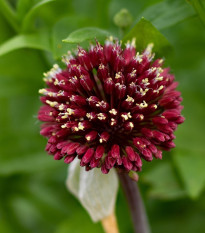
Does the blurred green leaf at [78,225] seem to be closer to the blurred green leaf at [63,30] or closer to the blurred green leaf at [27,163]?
the blurred green leaf at [27,163]

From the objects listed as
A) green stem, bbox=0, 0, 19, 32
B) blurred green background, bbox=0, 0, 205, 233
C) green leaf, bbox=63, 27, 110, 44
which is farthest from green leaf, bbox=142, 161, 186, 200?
→ green stem, bbox=0, 0, 19, 32

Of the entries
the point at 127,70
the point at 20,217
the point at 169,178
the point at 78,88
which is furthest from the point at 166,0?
the point at 20,217

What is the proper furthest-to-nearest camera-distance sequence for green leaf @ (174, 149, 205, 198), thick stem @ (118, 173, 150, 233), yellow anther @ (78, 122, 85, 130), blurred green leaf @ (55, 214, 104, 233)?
blurred green leaf @ (55, 214, 104, 233), green leaf @ (174, 149, 205, 198), thick stem @ (118, 173, 150, 233), yellow anther @ (78, 122, 85, 130)

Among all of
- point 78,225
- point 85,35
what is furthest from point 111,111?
point 78,225

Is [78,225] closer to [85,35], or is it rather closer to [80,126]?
[80,126]

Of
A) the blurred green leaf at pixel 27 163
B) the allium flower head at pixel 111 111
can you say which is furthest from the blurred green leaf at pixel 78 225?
the allium flower head at pixel 111 111

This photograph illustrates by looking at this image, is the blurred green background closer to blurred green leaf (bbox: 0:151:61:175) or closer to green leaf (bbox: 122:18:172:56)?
blurred green leaf (bbox: 0:151:61:175)
